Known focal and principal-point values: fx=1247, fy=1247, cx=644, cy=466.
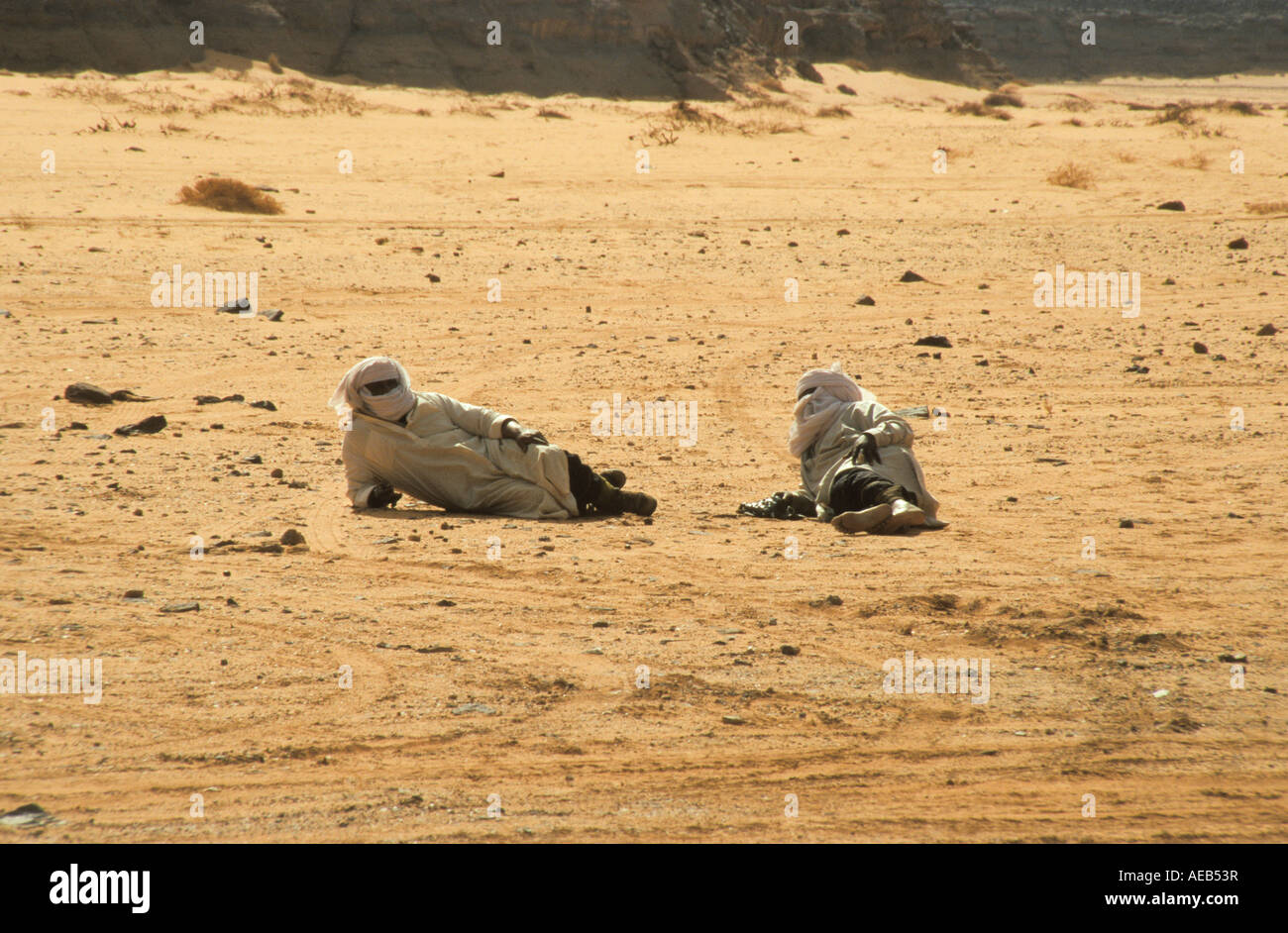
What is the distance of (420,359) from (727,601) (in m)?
5.94

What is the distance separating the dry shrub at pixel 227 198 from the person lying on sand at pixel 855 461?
9.88 meters

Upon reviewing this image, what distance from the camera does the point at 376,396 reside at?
6934 millimetres

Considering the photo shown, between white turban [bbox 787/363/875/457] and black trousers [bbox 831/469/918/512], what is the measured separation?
0.51m

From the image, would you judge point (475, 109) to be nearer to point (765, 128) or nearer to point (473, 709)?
point (765, 128)

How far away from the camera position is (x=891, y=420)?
7094 millimetres

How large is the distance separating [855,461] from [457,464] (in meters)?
2.27

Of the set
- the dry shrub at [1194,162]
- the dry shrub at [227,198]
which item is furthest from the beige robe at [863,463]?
the dry shrub at [1194,162]

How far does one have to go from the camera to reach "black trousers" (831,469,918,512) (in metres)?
6.82

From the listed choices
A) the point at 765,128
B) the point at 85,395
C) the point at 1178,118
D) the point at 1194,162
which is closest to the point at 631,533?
the point at 85,395

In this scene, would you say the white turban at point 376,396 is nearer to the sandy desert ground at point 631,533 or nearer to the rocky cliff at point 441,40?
the sandy desert ground at point 631,533

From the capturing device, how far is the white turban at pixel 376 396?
6875 millimetres

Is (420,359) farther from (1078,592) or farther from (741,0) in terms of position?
(741,0)

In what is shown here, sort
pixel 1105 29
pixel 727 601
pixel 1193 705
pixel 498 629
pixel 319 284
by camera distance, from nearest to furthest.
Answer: pixel 1193 705, pixel 498 629, pixel 727 601, pixel 319 284, pixel 1105 29

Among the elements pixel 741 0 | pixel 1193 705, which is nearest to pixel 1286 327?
pixel 1193 705
